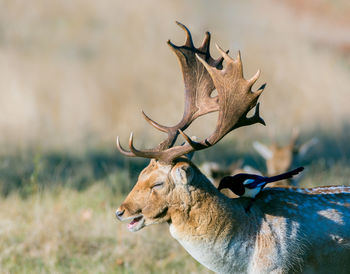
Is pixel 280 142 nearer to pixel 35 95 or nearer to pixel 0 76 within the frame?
pixel 35 95

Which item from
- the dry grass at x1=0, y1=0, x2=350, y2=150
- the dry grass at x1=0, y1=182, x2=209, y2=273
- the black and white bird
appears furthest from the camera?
the dry grass at x1=0, y1=0, x2=350, y2=150

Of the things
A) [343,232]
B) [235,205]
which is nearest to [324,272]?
[343,232]

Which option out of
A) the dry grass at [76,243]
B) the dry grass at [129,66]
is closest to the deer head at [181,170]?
the dry grass at [76,243]

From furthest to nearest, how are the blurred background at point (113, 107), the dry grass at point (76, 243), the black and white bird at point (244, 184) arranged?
the blurred background at point (113, 107)
the dry grass at point (76, 243)
the black and white bird at point (244, 184)

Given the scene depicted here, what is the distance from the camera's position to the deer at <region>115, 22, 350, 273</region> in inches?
158

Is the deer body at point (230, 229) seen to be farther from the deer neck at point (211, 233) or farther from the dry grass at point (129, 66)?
the dry grass at point (129, 66)

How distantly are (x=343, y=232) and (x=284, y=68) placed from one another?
32.2 feet

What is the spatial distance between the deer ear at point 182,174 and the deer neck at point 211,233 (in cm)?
11

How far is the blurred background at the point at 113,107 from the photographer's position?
259 inches

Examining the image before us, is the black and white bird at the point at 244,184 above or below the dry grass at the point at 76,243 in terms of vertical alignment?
above

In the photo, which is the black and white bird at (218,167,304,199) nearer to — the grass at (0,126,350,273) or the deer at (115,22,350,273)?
the deer at (115,22,350,273)

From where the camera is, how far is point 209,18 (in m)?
15.4

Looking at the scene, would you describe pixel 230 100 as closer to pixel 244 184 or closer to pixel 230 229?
→ pixel 244 184

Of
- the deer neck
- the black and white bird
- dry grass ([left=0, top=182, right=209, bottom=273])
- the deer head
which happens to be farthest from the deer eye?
dry grass ([left=0, top=182, right=209, bottom=273])
